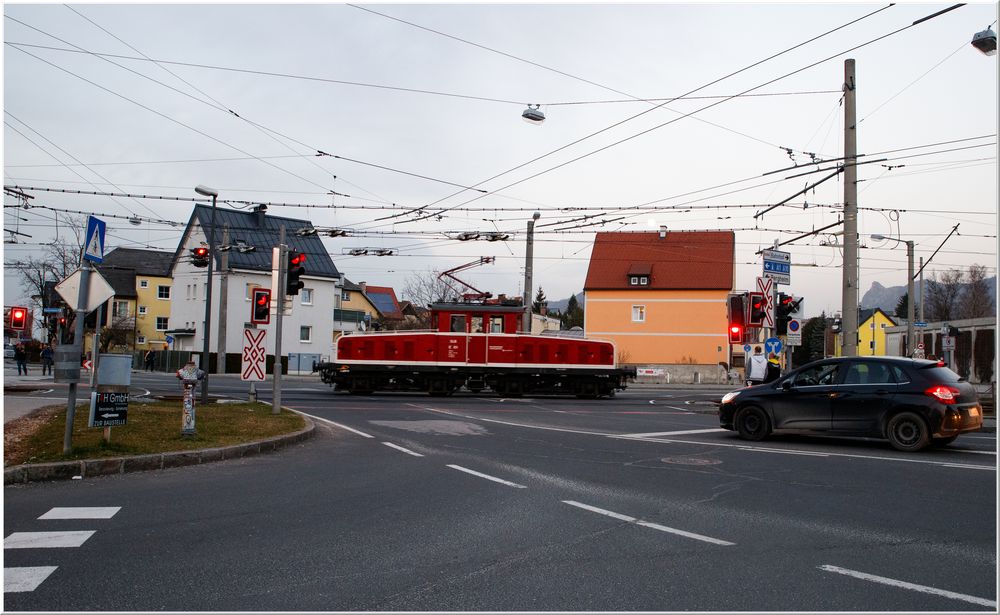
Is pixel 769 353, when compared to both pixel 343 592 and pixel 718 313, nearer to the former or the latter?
pixel 343 592

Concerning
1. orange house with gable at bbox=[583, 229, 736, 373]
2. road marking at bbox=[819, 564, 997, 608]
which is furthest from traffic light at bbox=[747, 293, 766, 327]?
orange house with gable at bbox=[583, 229, 736, 373]

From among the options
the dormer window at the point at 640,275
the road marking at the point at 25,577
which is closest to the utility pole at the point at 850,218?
the road marking at the point at 25,577

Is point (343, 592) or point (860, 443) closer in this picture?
point (343, 592)

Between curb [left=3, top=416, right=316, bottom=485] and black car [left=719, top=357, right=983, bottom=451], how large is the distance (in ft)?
27.7

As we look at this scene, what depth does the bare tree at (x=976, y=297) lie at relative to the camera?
91.7m

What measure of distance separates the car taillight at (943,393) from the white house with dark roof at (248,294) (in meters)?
46.6

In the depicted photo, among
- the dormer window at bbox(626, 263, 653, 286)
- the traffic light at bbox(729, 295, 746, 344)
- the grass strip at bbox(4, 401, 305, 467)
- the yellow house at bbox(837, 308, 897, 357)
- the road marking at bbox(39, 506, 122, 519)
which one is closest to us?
the road marking at bbox(39, 506, 122, 519)

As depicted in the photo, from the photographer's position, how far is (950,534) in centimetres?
684

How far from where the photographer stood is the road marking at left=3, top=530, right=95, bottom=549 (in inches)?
247

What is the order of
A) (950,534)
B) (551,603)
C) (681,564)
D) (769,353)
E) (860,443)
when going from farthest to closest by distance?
1. (769,353)
2. (860,443)
3. (950,534)
4. (681,564)
5. (551,603)

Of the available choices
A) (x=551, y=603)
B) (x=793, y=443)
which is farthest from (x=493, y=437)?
(x=551, y=603)

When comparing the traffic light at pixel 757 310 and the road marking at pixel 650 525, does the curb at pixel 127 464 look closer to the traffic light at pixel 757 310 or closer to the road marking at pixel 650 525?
the road marking at pixel 650 525

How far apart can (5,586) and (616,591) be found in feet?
13.2

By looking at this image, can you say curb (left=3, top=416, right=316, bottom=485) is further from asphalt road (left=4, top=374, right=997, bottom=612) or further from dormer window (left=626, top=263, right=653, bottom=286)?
dormer window (left=626, top=263, right=653, bottom=286)
